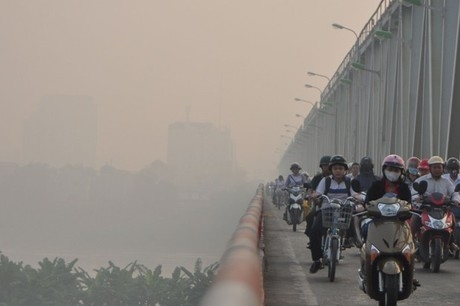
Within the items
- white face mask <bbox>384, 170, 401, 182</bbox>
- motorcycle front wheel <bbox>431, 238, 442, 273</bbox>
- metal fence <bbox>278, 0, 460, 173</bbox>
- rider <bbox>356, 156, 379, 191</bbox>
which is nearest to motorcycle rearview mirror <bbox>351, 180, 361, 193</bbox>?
white face mask <bbox>384, 170, 401, 182</bbox>

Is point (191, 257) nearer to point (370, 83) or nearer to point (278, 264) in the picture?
point (370, 83)

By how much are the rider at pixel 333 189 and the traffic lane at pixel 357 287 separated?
0.46 m

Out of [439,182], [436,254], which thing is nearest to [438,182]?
[439,182]

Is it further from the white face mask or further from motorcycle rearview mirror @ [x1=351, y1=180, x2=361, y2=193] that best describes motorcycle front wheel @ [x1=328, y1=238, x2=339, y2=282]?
the white face mask

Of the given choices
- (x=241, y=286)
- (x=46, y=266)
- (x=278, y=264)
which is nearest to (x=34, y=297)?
(x=46, y=266)

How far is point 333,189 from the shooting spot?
49.4ft

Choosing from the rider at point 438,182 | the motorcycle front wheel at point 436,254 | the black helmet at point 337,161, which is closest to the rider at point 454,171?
the rider at point 438,182

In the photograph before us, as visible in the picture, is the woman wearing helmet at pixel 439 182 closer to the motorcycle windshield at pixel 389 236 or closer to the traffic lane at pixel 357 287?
the traffic lane at pixel 357 287

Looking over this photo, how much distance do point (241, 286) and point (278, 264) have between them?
41.6ft

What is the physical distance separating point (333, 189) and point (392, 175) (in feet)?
11.9

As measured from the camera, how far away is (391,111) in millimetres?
50875

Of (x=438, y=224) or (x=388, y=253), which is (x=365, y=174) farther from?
(x=388, y=253)

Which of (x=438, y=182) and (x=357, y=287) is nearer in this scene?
(x=357, y=287)

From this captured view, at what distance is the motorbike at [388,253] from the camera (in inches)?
412
